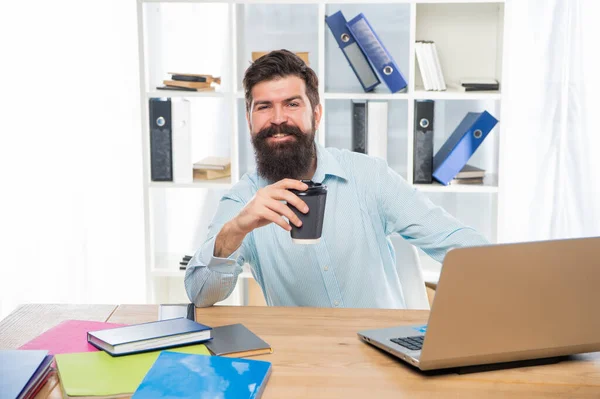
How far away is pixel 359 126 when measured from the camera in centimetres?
326

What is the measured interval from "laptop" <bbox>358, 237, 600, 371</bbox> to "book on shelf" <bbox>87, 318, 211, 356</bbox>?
42 centimetres

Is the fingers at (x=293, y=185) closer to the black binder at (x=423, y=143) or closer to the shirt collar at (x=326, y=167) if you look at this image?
the shirt collar at (x=326, y=167)

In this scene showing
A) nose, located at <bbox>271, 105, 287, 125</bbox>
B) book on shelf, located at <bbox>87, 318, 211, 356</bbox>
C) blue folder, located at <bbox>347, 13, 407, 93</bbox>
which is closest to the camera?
book on shelf, located at <bbox>87, 318, 211, 356</bbox>

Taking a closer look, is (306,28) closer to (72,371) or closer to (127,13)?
(127,13)

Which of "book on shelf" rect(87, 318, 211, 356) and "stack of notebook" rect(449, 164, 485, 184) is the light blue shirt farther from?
"stack of notebook" rect(449, 164, 485, 184)

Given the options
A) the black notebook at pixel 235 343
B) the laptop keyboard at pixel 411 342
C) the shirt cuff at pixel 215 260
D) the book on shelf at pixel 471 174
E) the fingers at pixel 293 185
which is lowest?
the black notebook at pixel 235 343

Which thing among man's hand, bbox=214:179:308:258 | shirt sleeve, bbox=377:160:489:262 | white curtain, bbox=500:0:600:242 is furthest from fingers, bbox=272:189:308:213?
white curtain, bbox=500:0:600:242

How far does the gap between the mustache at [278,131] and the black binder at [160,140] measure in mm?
1226

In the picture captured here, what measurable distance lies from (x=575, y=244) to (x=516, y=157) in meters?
2.30

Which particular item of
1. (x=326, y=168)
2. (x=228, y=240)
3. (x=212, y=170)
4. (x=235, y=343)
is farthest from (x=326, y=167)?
(x=212, y=170)

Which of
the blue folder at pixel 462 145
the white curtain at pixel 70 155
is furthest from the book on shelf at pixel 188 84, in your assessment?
the blue folder at pixel 462 145

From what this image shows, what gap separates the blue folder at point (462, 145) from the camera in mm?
3145

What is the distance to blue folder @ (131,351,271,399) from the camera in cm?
123

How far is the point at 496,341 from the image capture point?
52.5 inches
